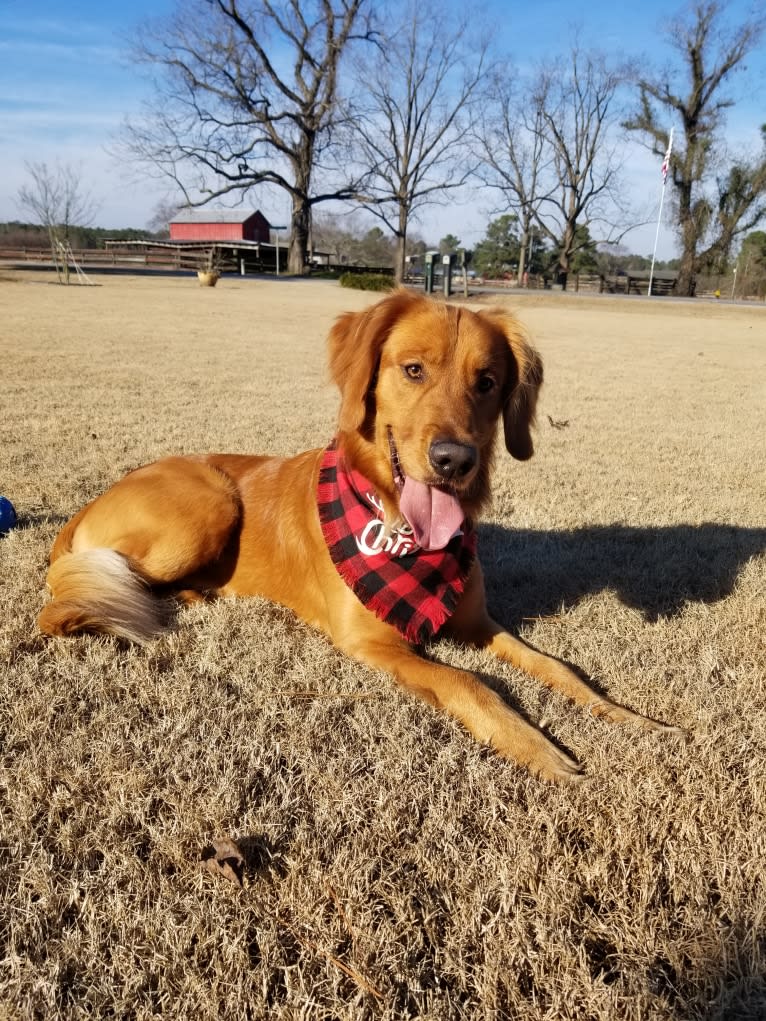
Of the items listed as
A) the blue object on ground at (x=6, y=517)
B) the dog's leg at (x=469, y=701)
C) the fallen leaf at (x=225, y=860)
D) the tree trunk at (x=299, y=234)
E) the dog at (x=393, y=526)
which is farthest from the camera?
the tree trunk at (x=299, y=234)

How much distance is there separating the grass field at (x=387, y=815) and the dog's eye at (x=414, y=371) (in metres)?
1.14

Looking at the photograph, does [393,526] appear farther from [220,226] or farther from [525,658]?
[220,226]

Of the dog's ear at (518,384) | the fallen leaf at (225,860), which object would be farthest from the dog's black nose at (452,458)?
the fallen leaf at (225,860)

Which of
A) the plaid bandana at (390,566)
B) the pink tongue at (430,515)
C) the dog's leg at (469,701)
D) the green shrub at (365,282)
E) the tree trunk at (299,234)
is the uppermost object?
the tree trunk at (299,234)

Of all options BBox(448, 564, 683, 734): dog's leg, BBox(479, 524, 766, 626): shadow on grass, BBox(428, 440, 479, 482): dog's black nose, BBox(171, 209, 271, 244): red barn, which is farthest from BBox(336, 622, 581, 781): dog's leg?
BBox(171, 209, 271, 244): red barn

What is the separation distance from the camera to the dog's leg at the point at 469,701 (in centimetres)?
221

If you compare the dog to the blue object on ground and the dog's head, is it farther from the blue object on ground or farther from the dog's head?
the blue object on ground

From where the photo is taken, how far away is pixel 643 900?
66.2 inches

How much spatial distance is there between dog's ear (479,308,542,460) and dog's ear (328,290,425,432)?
406 mm

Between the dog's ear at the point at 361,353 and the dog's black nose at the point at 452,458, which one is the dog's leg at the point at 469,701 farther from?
the dog's ear at the point at 361,353

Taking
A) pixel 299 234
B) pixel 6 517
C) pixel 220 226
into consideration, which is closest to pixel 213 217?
pixel 220 226

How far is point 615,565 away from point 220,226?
252ft

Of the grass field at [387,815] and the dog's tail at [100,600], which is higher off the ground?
the dog's tail at [100,600]

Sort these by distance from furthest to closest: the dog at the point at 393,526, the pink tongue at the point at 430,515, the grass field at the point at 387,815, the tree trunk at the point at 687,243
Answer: the tree trunk at the point at 687,243 < the pink tongue at the point at 430,515 < the dog at the point at 393,526 < the grass field at the point at 387,815
